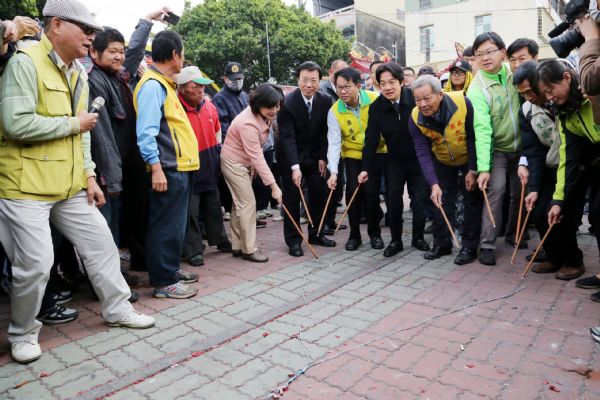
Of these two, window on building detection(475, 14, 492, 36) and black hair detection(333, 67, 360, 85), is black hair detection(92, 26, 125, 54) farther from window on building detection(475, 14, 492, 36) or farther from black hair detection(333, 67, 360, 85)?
window on building detection(475, 14, 492, 36)

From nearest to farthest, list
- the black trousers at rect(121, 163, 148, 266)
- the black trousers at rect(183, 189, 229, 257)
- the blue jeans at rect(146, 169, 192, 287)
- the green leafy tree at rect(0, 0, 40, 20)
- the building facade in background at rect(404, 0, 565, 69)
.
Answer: the blue jeans at rect(146, 169, 192, 287), the black trousers at rect(121, 163, 148, 266), the black trousers at rect(183, 189, 229, 257), the green leafy tree at rect(0, 0, 40, 20), the building facade in background at rect(404, 0, 565, 69)

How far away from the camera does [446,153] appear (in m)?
4.38

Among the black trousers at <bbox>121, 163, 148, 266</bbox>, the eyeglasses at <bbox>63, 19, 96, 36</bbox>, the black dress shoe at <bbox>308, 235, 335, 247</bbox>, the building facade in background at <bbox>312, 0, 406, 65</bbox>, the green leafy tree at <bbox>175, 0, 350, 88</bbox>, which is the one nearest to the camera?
the eyeglasses at <bbox>63, 19, 96, 36</bbox>

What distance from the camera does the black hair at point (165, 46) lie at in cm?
344

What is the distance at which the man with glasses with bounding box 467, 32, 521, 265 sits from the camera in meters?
4.13

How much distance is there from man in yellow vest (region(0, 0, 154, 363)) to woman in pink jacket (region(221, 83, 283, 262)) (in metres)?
1.77

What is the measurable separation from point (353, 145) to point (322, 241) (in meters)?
1.12

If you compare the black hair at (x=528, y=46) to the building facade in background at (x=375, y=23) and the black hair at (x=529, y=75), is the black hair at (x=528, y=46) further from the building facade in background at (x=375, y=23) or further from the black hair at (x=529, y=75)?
the building facade in background at (x=375, y=23)

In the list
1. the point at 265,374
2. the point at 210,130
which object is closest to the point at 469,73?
the point at 210,130

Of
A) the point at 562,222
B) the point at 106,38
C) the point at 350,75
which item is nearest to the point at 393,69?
the point at 350,75

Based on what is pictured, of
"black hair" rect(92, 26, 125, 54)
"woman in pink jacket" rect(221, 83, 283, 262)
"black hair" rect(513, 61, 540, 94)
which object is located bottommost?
"woman in pink jacket" rect(221, 83, 283, 262)

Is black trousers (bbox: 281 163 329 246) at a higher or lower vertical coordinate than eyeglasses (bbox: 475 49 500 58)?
lower

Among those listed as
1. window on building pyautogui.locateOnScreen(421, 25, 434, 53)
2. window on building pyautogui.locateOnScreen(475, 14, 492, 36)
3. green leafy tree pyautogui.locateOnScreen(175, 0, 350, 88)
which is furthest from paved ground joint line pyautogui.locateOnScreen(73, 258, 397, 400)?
window on building pyautogui.locateOnScreen(421, 25, 434, 53)

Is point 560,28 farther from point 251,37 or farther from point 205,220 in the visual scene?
point 251,37
